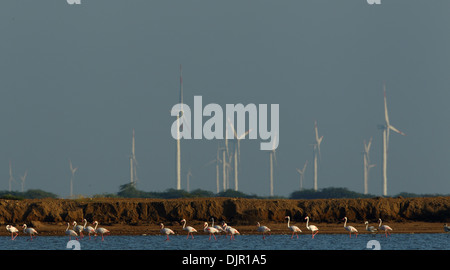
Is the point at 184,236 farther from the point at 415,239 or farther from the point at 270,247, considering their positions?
the point at 415,239

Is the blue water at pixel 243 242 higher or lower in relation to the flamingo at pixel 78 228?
lower

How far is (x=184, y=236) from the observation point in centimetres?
6056

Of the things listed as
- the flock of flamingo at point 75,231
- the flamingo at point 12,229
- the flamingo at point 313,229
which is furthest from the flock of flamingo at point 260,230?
the flamingo at point 12,229

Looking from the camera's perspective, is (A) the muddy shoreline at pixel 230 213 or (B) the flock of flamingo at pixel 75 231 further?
(A) the muddy shoreline at pixel 230 213

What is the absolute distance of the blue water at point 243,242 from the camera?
51781 mm

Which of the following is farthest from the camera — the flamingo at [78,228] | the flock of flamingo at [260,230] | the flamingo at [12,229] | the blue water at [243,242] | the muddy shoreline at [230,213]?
the muddy shoreline at [230,213]

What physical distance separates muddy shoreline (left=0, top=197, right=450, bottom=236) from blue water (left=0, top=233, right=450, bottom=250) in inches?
170

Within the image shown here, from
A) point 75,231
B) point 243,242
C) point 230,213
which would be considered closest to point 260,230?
point 243,242

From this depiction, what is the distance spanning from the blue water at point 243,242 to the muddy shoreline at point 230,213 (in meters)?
4.32

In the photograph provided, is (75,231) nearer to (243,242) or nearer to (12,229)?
(12,229)

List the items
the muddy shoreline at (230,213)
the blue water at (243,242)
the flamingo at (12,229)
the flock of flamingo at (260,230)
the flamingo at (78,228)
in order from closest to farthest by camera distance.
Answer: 1. the blue water at (243,242)
2. the flock of flamingo at (260,230)
3. the flamingo at (12,229)
4. the flamingo at (78,228)
5. the muddy shoreline at (230,213)

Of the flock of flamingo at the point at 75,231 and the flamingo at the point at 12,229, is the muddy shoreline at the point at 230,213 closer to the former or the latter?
the flock of flamingo at the point at 75,231

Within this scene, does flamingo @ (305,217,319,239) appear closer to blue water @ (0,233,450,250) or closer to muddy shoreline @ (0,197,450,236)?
blue water @ (0,233,450,250)

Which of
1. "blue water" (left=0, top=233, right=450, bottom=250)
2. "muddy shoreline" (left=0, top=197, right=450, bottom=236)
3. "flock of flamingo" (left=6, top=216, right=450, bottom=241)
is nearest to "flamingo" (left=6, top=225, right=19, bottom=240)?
"flock of flamingo" (left=6, top=216, right=450, bottom=241)
